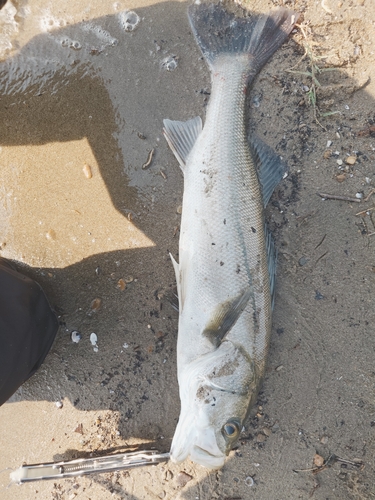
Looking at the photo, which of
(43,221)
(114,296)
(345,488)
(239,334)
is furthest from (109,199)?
(345,488)

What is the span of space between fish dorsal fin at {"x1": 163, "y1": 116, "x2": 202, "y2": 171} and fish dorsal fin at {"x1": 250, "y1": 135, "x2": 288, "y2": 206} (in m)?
0.50

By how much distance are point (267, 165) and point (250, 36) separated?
112cm

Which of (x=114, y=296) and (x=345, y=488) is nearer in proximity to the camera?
(x=345, y=488)

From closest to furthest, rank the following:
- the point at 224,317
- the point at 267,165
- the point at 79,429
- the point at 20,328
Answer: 1. the point at 224,317
2. the point at 20,328
3. the point at 267,165
4. the point at 79,429

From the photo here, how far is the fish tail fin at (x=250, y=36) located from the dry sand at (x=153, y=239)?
0.12 m

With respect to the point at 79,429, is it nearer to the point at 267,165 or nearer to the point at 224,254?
the point at 224,254

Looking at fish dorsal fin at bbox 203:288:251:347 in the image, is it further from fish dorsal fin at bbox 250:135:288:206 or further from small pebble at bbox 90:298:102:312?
small pebble at bbox 90:298:102:312

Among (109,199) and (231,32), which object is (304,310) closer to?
(109,199)

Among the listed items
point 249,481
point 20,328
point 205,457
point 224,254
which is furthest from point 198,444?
point 20,328

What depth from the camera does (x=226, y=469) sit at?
301cm

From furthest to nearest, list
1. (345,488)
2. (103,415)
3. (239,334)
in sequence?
(103,415) < (345,488) < (239,334)

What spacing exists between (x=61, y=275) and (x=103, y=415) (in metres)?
1.30

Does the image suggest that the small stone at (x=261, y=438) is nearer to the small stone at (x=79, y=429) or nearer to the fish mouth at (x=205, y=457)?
the fish mouth at (x=205, y=457)

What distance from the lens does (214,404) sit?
2428mm
